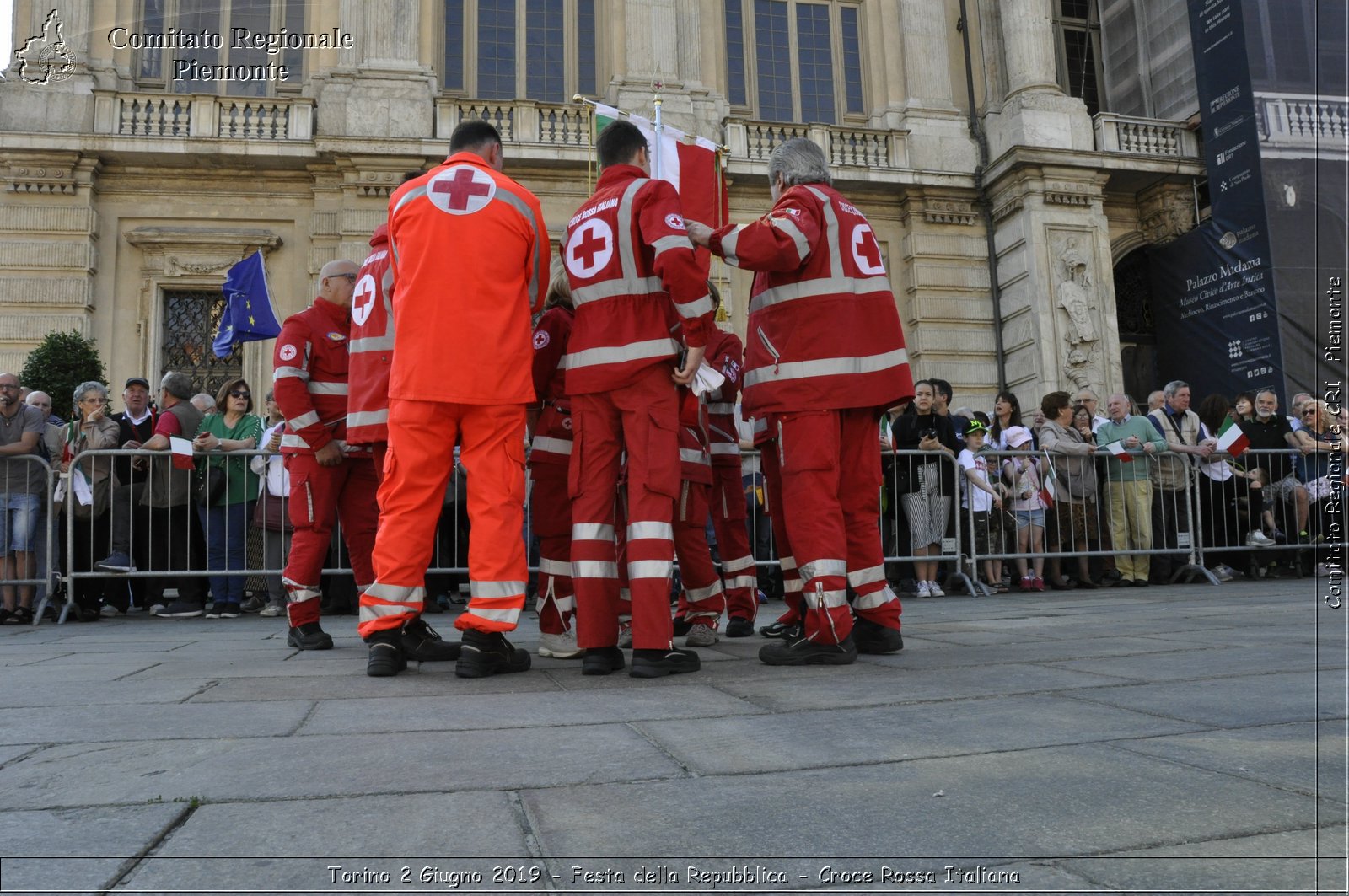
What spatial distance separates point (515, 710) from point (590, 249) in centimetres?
200

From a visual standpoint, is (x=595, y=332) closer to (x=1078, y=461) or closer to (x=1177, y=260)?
(x=1078, y=461)

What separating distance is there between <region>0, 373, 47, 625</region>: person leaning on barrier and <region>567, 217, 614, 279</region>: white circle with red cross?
5.84 metres

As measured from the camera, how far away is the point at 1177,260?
1861 cm

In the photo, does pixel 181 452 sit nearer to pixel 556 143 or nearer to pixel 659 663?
pixel 659 663

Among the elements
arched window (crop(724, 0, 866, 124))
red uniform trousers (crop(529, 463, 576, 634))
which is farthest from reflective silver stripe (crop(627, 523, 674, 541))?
arched window (crop(724, 0, 866, 124))

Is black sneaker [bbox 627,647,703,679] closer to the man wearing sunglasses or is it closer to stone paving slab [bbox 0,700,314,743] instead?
stone paving slab [bbox 0,700,314,743]

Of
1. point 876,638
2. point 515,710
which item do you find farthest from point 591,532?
point 876,638

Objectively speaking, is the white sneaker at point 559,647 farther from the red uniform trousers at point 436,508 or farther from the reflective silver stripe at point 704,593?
the reflective silver stripe at point 704,593

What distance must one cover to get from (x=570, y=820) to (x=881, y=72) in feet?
64.4

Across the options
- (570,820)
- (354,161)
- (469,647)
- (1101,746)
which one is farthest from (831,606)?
(354,161)

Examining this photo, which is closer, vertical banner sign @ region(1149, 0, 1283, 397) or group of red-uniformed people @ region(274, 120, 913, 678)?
group of red-uniformed people @ region(274, 120, 913, 678)

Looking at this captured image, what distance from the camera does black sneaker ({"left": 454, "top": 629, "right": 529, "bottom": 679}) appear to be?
4.07 meters

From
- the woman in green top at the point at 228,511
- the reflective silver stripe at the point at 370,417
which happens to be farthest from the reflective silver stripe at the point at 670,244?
the woman in green top at the point at 228,511

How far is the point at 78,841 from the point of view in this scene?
1820mm
